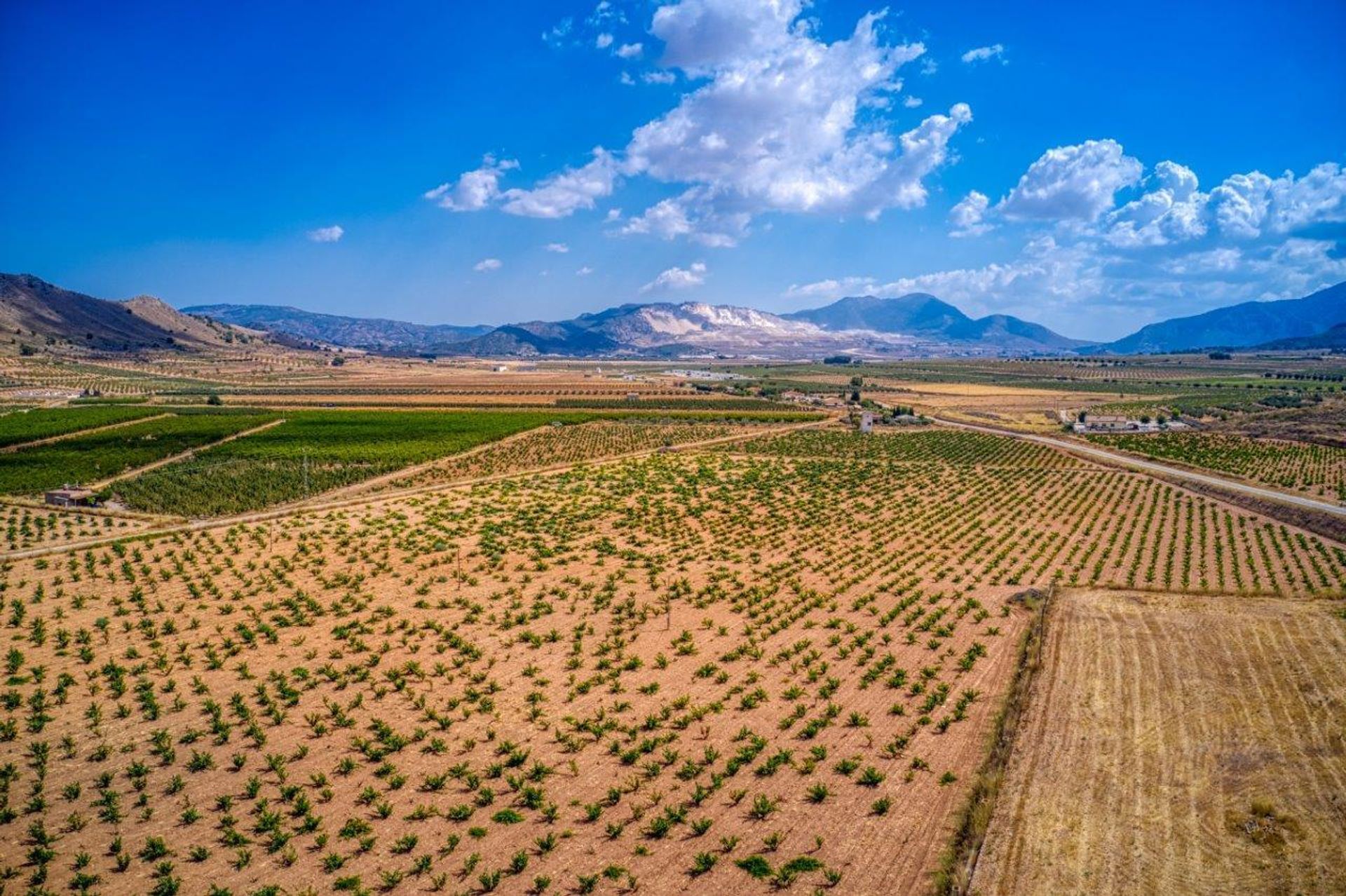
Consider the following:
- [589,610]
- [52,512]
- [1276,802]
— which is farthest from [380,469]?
[1276,802]

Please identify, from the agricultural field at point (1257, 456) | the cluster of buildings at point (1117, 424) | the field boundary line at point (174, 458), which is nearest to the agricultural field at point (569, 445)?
the field boundary line at point (174, 458)

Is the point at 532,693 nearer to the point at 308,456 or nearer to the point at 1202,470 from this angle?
the point at 308,456

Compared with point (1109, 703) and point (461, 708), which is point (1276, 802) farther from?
point (461, 708)

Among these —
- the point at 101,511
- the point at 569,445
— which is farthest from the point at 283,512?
the point at 569,445

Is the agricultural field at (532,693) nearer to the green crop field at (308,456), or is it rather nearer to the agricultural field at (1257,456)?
the green crop field at (308,456)

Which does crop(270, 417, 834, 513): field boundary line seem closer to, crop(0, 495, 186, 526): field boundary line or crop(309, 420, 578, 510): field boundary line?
crop(309, 420, 578, 510): field boundary line
